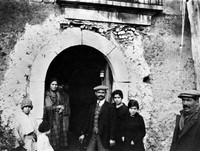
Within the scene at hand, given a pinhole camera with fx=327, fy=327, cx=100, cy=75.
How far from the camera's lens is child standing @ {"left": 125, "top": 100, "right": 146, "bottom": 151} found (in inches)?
196

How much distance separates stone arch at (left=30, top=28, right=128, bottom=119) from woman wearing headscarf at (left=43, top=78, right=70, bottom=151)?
19cm

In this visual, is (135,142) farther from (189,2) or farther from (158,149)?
(189,2)

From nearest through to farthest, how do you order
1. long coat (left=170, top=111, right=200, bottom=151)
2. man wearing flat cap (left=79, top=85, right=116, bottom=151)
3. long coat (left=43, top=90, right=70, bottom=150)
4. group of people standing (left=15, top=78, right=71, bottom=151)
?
long coat (left=170, top=111, right=200, bottom=151) < group of people standing (left=15, top=78, right=71, bottom=151) < man wearing flat cap (left=79, top=85, right=116, bottom=151) < long coat (left=43, top=90, right=70, bottom=150)

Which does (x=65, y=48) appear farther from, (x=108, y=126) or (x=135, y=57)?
(x=108, y=126)

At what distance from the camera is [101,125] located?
16.7 feet

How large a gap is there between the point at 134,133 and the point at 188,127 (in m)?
1.10

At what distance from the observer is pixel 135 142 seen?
4.98 m

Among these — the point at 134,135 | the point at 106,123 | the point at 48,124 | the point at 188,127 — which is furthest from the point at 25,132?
the point at 188,127

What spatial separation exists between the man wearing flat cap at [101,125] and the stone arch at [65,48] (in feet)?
2.85

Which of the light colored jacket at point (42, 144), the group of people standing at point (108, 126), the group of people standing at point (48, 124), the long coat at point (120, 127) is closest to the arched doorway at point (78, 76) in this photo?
the group of people standing at point (48, 124)

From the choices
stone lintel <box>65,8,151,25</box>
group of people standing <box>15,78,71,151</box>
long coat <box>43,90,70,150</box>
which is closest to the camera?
group of people standing <box>15,78,71,151</box>

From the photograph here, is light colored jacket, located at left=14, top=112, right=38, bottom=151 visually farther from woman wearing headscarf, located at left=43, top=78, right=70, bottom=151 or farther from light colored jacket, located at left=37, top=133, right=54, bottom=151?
woman wearing headscarf, located at left=43, top=78, right=70, bottom=151

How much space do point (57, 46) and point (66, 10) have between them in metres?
0.67

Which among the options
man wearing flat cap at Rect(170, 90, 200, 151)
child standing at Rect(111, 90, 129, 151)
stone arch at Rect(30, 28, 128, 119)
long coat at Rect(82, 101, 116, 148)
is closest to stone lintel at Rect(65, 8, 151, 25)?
stone arch at Rect(30, 28, 128, 119)
